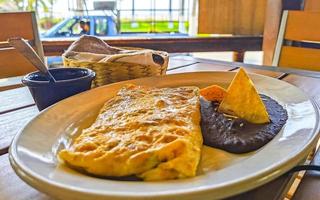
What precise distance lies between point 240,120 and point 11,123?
58 cm

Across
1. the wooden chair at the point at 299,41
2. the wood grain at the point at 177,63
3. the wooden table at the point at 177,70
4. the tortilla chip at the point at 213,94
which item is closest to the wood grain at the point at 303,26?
the wooden chair at the point at 299,41

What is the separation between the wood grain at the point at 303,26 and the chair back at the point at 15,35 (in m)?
1.29

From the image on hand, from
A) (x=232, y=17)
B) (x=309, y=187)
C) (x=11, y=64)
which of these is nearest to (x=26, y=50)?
(x=309, y=187)

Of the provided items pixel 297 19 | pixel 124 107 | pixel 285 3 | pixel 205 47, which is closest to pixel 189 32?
pixel 205 47

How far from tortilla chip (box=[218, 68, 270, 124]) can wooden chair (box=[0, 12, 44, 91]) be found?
117 centimetres

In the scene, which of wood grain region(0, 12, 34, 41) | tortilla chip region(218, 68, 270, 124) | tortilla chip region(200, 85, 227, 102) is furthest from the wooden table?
wood grain region(0, 12, 34, 41)

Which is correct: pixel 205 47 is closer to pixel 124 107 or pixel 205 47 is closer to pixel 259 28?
pixel 259 28

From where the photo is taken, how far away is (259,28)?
9.45ft

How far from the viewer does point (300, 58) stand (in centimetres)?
175

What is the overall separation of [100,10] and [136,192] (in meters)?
3.03

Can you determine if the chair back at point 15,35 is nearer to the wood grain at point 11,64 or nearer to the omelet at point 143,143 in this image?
the wood grain at point 11,64

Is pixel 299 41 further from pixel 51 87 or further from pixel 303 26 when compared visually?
pixel 51 87

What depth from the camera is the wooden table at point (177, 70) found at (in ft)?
1.79

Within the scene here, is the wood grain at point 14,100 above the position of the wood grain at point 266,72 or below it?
below
